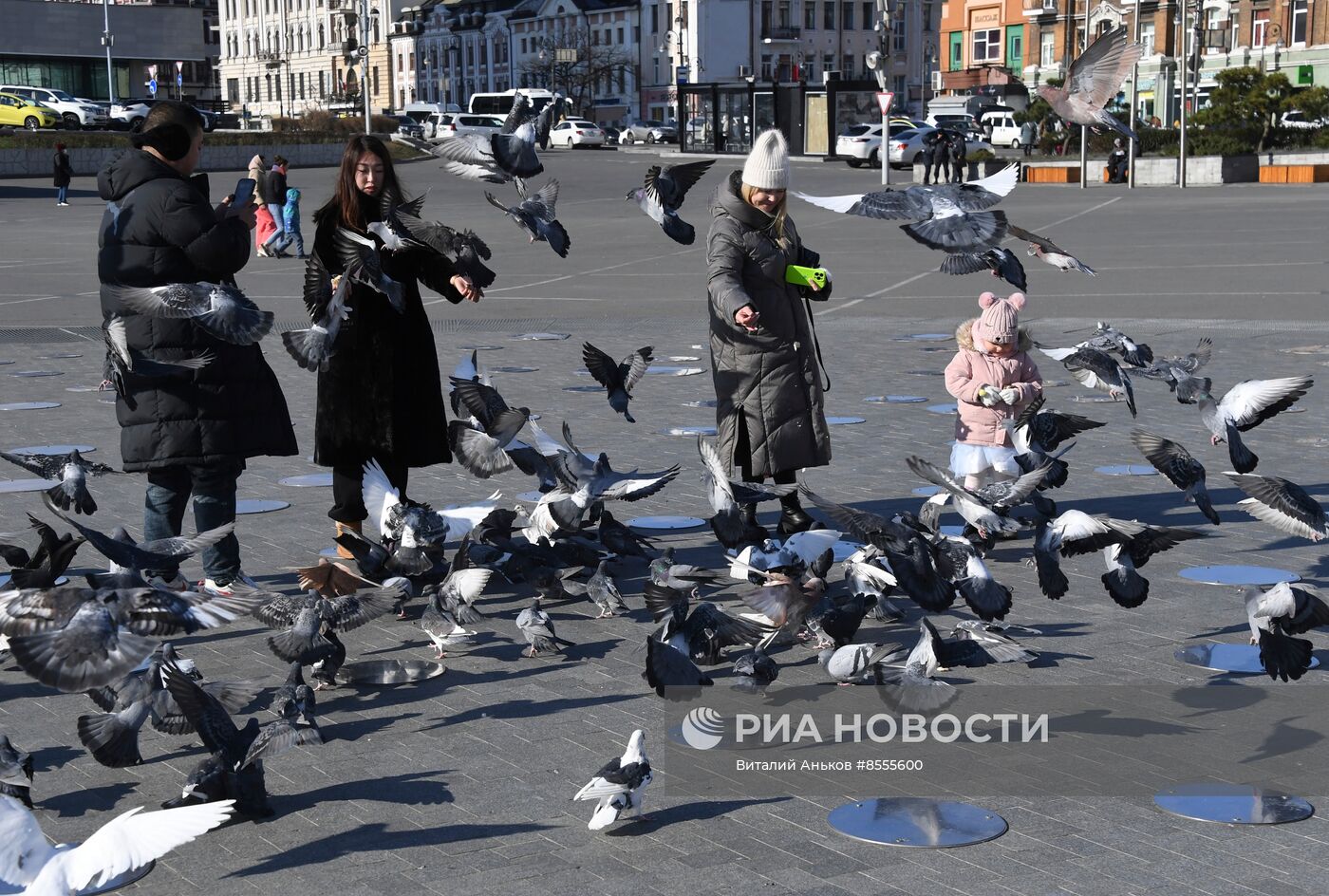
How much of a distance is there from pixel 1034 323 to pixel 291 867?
12.0 metres

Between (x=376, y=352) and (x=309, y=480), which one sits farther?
(x=309, y=480)

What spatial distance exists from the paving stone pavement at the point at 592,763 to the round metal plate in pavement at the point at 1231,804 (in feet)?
0.17

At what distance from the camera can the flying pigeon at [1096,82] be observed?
17.8 ft

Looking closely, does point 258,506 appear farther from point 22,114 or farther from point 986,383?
point 22,114

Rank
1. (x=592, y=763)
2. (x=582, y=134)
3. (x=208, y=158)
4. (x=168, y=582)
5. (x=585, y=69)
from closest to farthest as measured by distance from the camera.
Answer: (x=592, y=763) → (x=168, y=582) → (x=208, y=158) → (x=582, y=134) → (x=585, y=69)

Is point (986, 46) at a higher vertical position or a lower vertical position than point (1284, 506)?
higher

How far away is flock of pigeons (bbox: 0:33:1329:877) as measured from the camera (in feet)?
13.4

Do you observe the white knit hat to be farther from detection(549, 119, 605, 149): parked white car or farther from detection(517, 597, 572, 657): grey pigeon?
detection(549, 119, 605, 149): parked white car

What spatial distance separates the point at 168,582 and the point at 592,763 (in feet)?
5.93

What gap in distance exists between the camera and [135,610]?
414cm

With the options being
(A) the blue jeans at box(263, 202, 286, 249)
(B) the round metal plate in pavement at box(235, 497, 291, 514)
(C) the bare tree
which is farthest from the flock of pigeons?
(C) the bare tree

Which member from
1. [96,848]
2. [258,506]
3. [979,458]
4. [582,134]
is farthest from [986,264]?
[582,134]

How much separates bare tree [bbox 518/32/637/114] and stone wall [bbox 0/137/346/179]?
50.7 meters

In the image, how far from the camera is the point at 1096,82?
17.9 ft
